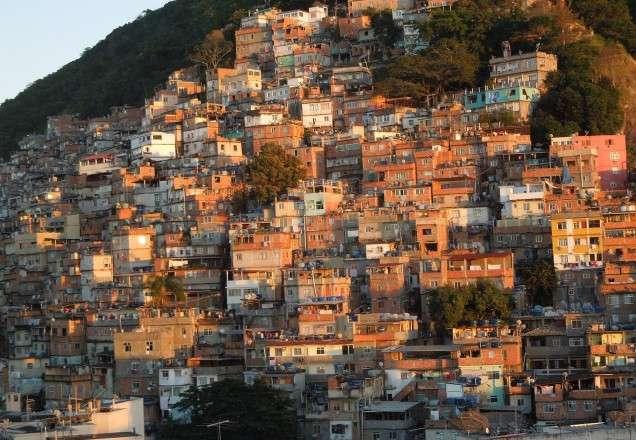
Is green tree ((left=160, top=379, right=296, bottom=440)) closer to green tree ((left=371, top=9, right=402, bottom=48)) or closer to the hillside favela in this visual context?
the hillside favela

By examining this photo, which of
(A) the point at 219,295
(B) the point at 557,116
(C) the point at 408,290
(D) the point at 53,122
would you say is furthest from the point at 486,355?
(D) the point at 53,122

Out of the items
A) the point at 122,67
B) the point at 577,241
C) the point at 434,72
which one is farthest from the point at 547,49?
the point at 122,67

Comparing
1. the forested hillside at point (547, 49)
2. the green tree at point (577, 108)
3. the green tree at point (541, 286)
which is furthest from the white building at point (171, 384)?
the forested hillside at point (547, 49)

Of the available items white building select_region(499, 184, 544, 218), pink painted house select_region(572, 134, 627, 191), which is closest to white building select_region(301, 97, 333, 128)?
pink painted house select_region(572, 134, 627, 191)

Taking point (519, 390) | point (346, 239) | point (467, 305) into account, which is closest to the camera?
point (519, 390)

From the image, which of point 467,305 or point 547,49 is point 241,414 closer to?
point 467,305

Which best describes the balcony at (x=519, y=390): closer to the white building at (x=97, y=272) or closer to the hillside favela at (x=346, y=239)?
the hillside favela at (x=346, y=239)
